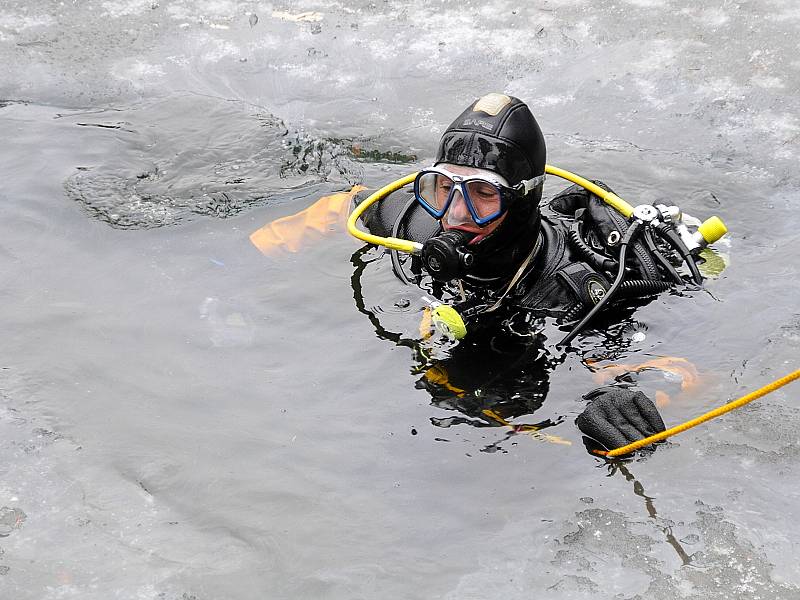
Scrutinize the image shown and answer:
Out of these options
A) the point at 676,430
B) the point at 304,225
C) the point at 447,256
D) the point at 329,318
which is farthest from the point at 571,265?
the point at 304,225

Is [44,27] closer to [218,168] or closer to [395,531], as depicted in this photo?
[218,168]

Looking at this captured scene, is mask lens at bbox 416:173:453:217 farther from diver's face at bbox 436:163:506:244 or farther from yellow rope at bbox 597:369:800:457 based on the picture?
yellow rope at bbox 597:369:800:457

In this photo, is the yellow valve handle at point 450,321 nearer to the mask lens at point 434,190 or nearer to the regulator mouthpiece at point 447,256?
the regulator mouthpiece at point 447,256

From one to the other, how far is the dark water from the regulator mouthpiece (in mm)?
459

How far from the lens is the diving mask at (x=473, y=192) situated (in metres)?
3.68

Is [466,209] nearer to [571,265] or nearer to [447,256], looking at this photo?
[447,256]

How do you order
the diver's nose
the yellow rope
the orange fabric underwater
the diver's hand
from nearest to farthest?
1. the yellow rope
2. the diver's hand
3. the diver's nose
4. the orange fabric underwater

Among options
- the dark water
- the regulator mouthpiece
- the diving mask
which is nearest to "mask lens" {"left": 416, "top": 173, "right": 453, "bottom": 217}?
the diving mask

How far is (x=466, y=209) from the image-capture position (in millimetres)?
3740

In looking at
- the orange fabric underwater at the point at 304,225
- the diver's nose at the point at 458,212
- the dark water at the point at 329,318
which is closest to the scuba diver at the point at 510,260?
the diver's nose at the point at 458,212

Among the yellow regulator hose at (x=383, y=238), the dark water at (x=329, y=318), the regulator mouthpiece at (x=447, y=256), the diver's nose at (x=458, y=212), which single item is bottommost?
the dark water at (x=329, y=318)

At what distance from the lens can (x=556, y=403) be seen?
359 cm

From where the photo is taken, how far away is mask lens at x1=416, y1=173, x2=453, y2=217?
3799 millimetres

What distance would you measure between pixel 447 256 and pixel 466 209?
0.27 meters
